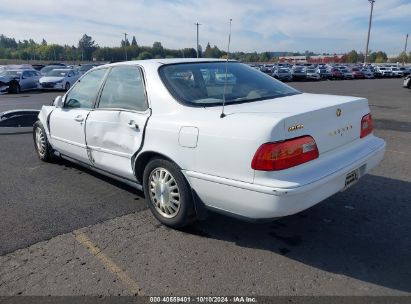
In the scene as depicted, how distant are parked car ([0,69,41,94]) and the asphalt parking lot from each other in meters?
19.8

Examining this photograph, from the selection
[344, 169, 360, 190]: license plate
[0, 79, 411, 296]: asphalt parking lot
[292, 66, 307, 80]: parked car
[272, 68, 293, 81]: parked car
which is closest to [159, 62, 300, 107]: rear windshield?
[344, 169, 360, 190]: license plate

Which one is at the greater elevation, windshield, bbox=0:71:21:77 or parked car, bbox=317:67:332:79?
windshield, bbox=0:71:21:77

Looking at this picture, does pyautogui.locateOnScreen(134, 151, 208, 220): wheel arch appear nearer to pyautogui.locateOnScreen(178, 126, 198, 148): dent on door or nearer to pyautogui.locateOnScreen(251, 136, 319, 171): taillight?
pyautogui.locateOnScreen(178, 126, 198, 148): dent on door

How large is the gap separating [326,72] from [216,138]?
4558 cm

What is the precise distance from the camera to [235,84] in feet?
13.0

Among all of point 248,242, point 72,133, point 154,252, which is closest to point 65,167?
point 72,133

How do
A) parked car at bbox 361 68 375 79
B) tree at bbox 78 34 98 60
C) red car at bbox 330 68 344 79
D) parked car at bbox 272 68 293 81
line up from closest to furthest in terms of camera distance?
parked car at bbox 272 68 293 81
red car at bbox 330 68 344 79
parked car at bbox 361 68 375 79
tree at bbox 78 34 98 60

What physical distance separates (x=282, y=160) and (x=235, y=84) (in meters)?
1.43

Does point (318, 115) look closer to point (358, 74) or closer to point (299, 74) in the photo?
point (299, 74)

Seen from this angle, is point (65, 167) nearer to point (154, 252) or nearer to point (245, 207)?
point (154, 252)

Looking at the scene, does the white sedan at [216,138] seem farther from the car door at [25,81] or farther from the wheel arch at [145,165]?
the car door at [25,81]

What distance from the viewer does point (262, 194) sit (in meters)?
2.78

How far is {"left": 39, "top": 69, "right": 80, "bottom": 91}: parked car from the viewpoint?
910 inches

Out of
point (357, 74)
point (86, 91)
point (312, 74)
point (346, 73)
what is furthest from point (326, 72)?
point (86, 91)
